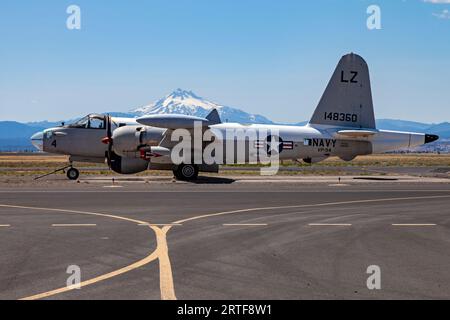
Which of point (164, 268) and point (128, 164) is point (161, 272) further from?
point (128, 164)

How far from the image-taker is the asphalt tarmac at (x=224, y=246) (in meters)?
7.79

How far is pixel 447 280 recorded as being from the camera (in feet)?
27.2

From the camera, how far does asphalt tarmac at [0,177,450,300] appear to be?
7.79 meters

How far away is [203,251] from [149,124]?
20.4 metres

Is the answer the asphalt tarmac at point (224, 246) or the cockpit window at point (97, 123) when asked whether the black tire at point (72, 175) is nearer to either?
the cockpit window at point (97, 123)

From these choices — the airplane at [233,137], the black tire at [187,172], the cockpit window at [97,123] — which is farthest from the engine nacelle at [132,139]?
the black tire at [187,172]

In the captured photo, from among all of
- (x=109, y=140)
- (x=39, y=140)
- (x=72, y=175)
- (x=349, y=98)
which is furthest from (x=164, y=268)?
Result: (x=349, y=98)

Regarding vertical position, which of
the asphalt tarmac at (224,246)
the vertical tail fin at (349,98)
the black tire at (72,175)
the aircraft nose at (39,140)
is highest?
the vertical tail fin at (349,98)

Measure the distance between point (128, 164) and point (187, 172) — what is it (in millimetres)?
3646

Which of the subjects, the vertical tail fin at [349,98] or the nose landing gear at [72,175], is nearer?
the nose landing gear at [72,175]

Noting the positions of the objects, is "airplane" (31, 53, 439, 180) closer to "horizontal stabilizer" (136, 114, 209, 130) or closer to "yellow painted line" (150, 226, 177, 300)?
"horizontal stabilizer" (136, 114, 209, 130)

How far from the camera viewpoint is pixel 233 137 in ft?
112

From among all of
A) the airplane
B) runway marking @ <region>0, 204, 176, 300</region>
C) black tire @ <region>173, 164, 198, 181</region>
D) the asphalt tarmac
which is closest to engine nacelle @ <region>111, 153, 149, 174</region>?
the airplane

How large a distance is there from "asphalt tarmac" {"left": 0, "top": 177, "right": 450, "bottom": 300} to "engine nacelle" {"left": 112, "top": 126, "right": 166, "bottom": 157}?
33.9ft
